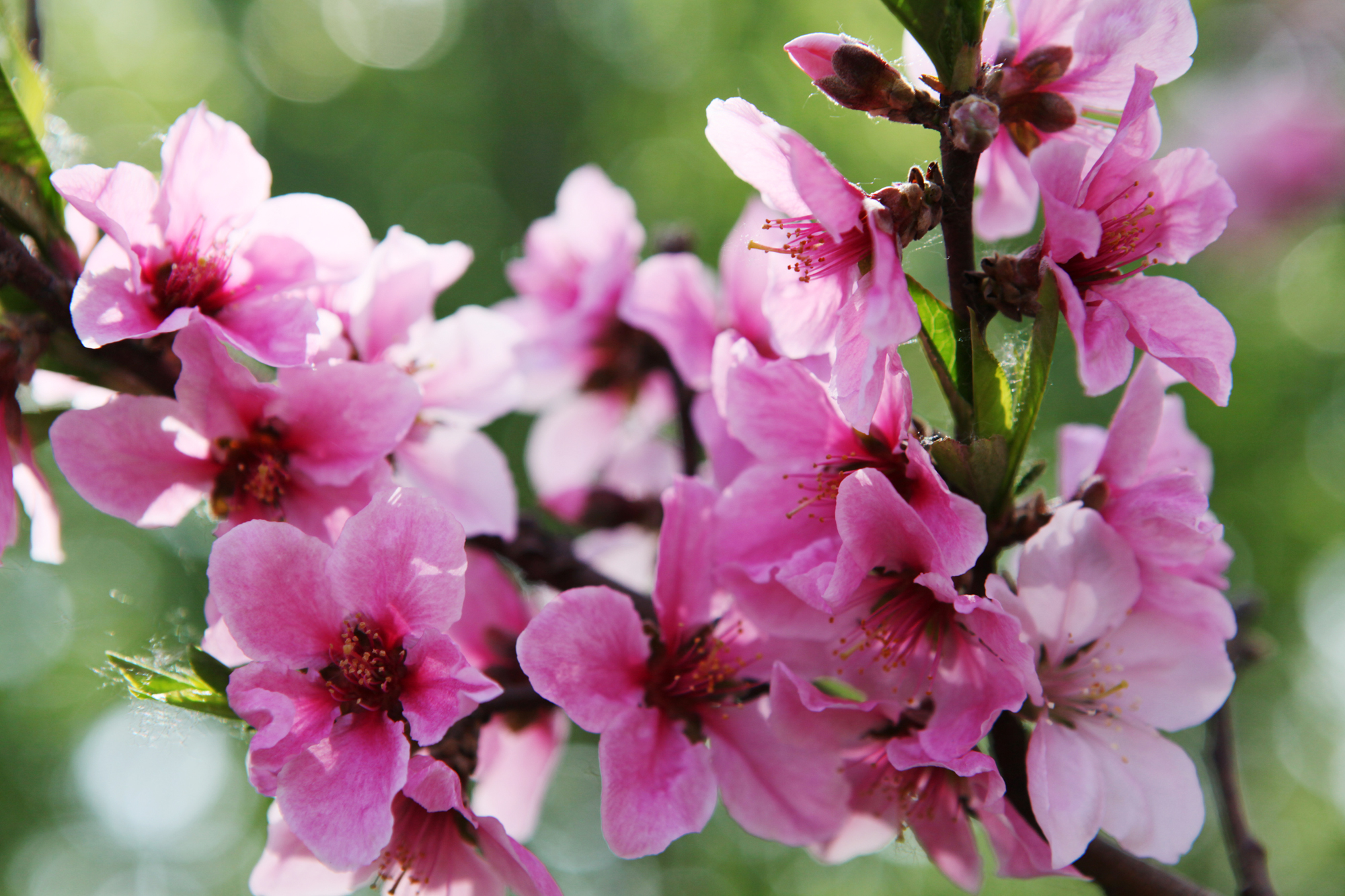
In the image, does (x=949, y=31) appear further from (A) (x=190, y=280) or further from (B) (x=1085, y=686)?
(A) (x=190, y=280)

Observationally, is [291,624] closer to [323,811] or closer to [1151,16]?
[323,811]

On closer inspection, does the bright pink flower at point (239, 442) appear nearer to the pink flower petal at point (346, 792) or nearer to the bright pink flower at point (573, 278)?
the pink flower petal at point (346, 792)

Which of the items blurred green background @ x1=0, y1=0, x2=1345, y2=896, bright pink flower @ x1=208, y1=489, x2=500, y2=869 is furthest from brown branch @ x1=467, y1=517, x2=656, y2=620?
blurred green background @ x1=0, y1=0, x2=1345, y2=896

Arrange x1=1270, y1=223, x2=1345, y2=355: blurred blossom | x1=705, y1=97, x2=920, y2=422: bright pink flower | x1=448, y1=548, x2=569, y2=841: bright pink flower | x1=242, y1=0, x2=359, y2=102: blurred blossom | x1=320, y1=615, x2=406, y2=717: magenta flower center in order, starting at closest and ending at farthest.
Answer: x1=705, y1=97, x2=920, y2=422: bright pink flower, x1=320, y1=615, x2=406, y2=717: magenta flower center, x1=448, y1=548, x2=569, y2=841: bright pink flower, x1=1270, y1=223, x2=1345, y2=355: blurred blossom, x1=242, y1=0, x2=359, y2=102: blurred blossom

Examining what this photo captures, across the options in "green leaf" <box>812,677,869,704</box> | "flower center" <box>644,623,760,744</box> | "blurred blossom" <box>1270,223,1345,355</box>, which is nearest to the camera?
"flower center" <box>644,623,760,744</box>

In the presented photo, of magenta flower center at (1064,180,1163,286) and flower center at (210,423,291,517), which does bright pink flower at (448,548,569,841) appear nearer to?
flower center at (210,423,291,517)

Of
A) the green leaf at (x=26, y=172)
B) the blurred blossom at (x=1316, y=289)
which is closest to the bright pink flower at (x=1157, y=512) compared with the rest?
the green leaf at (x=26, y=172)

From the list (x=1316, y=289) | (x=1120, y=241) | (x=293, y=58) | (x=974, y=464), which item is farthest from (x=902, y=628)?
(x=293, y=58)
